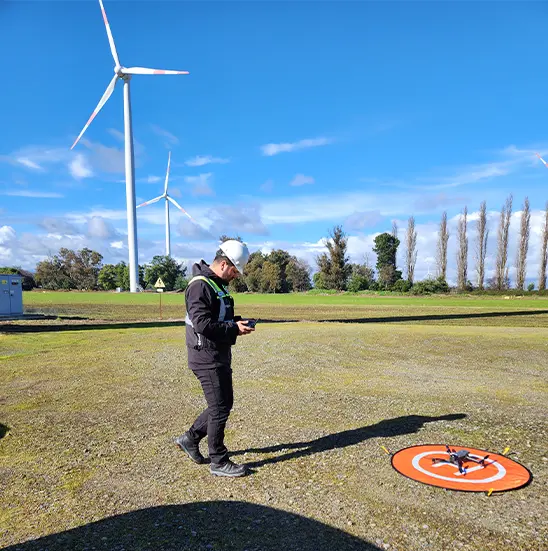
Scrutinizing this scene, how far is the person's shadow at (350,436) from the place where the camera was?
574 cm

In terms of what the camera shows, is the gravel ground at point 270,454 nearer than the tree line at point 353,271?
Yes

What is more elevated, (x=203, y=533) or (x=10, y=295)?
(x=10, y=295)

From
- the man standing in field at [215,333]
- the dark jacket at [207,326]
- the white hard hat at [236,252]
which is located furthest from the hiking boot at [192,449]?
the white hard hat at [236,252]

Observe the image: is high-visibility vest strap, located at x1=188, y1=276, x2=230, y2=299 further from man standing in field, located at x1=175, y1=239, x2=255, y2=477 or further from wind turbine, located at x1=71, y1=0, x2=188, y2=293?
wind turbine, located at x1=71, y1=0, x2=188, y2=293

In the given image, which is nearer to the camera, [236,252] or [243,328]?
[243,328]

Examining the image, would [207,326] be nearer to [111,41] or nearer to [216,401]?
[216,401]

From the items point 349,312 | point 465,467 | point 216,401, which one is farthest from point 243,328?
point 349,312

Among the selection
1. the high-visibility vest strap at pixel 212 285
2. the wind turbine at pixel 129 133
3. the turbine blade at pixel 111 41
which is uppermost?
the turbine blade at pixel 111 41

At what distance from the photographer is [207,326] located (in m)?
4.81

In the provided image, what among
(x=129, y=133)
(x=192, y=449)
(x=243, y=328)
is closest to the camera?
(x=243, y=328)

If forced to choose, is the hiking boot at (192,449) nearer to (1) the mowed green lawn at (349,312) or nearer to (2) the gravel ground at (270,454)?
(2) the gravel ground at (270,454)

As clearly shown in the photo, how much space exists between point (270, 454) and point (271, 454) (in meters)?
0.01

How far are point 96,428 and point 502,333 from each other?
52.5 ft

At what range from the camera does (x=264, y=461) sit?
5500mm
